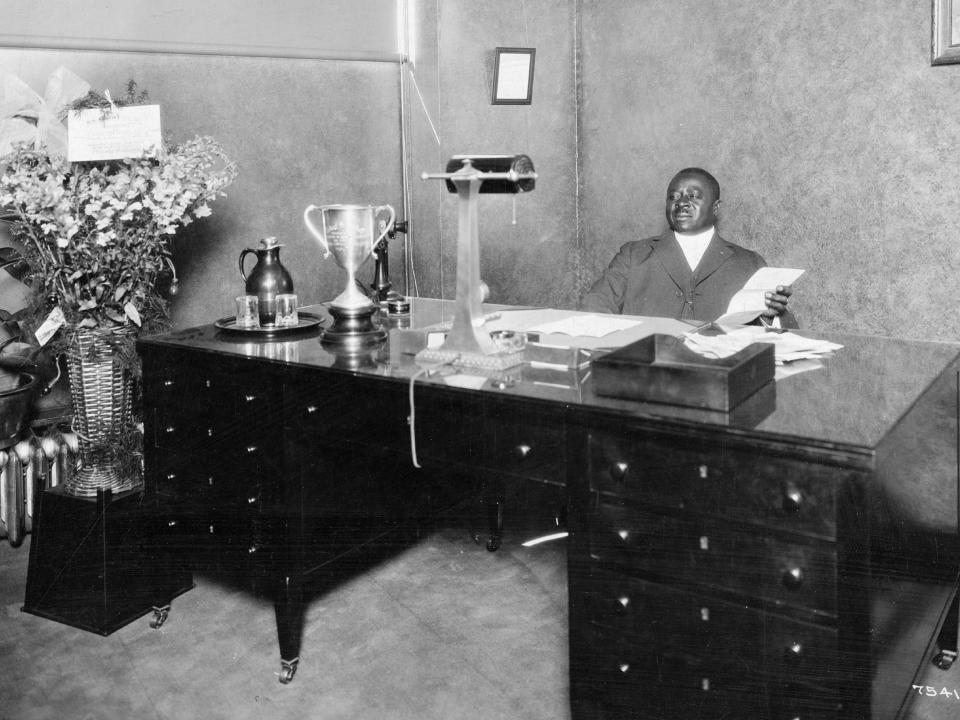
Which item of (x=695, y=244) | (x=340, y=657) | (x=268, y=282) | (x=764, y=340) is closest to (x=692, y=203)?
(x=695, y=244)

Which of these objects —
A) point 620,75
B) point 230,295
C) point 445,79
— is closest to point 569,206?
point 620,75

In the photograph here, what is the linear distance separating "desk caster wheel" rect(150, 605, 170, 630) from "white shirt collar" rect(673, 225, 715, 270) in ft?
7.62

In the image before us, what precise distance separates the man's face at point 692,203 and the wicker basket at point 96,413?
2.18m

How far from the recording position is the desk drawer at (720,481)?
1.49m

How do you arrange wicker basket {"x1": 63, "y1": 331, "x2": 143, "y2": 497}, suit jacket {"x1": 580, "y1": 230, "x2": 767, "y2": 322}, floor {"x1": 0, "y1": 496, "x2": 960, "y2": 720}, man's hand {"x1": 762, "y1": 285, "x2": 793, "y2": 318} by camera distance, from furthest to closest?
suit jacket {"x1": 580, "y1": 230, "x2": 767, "y2": 322}, wicker basket {"x1": 63, "y1": 331, "x2": 143, "y2": 497}, man's hand {"x1": 762, "y1": 285, "x2": 793, "y2": 318}, floor {"x1": 0, "y1": 496, "x2": 960, "y2": 720}

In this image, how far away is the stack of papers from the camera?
1909 millimetres

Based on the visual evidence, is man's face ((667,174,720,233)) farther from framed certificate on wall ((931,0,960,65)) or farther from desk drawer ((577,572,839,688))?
desk drawer ((577,572,839,688))

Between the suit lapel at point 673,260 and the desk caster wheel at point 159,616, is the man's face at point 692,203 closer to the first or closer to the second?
the suit lapel at point 673,260

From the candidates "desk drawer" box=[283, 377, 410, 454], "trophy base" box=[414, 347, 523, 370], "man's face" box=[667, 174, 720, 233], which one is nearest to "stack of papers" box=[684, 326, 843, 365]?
"trophy base" box=[414, 347, 523, 370]

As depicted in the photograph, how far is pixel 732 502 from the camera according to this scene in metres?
1.58

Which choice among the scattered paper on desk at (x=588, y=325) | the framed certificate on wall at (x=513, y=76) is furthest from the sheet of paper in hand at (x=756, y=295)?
the framed certificate on wall at (x=513, y=76)

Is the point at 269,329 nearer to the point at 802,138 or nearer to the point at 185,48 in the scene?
the point at 185,48

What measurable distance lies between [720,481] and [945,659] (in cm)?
142

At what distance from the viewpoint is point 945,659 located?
250cm
